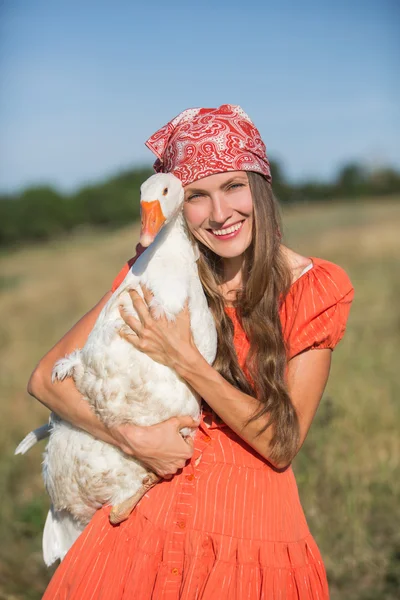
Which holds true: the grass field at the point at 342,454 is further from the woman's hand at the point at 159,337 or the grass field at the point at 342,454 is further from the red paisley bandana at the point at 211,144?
the woman's hand at the point at 159,337

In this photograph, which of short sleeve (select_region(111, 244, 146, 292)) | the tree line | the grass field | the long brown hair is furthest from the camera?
the tree line

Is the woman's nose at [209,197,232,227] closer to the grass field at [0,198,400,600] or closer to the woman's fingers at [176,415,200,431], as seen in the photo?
the grass field at [0,198,400,600]

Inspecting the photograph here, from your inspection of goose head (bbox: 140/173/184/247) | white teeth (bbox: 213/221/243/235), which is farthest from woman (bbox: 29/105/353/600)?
goose head (bbox: 140/173/184/247)

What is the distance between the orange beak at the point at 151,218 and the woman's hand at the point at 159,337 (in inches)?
9.1

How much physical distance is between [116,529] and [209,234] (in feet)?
3.28

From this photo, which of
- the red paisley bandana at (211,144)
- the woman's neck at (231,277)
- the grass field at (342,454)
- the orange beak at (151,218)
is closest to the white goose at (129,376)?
the orange beak at (151,218)

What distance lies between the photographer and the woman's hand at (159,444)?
2086 mm

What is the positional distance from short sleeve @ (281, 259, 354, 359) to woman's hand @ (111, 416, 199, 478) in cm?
44

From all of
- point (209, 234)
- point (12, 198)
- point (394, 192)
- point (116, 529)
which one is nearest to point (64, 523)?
point (116, 529)

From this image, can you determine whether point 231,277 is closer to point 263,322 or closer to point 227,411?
point 263,322

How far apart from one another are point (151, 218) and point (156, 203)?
5 cm

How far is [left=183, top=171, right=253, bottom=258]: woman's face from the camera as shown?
2.22 meters

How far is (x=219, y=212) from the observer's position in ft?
7.15

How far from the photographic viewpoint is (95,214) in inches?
1242
